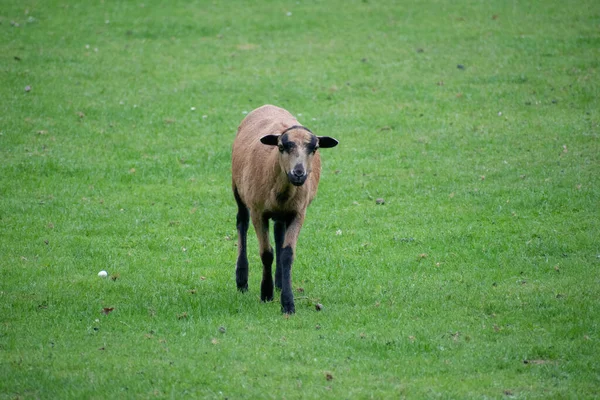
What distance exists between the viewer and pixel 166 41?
24.9m

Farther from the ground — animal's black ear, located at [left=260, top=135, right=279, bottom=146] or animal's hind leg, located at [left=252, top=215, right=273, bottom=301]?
animal's black ear, located at [left=260, top=135, right=279, bottom=146]

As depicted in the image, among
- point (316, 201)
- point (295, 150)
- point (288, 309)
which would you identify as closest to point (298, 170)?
point (295, 150)

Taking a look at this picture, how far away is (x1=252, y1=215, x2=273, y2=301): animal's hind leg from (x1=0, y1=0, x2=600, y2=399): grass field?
0.76 feet

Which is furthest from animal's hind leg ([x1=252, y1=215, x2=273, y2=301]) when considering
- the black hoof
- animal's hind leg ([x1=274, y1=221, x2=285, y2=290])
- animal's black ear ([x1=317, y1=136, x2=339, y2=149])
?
animal's black ear ([x1=317, y1=136, x2=339, y2=149])

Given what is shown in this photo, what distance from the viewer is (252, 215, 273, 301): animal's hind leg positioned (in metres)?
10.5

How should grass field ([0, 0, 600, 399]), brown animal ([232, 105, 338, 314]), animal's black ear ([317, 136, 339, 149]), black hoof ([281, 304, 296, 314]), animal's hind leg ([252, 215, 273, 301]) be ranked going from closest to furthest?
1. grass field ([0, 0, 600, 399])
2. brown animal ([232, 105, 338, 314])
3. black hoof ([281, 304, 296, 314])
4. animal's black ear ([317, 136, 339, 149])
5. animal's hind leg ([252, 215, 273, 301])

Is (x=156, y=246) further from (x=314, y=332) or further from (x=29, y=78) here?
(x=29, y=78)

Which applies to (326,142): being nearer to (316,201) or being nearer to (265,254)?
(265,254)

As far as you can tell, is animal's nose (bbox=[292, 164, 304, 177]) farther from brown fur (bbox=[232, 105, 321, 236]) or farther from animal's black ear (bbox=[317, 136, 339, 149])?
animal's black ear (bbox=[317, 136, 339, 149])

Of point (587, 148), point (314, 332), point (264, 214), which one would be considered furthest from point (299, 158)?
point (587, 148)

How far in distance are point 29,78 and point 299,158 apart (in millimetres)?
13881

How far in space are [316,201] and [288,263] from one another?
16.8 feet

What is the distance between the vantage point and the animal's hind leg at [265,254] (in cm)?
1046

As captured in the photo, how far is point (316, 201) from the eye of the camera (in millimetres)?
15188
